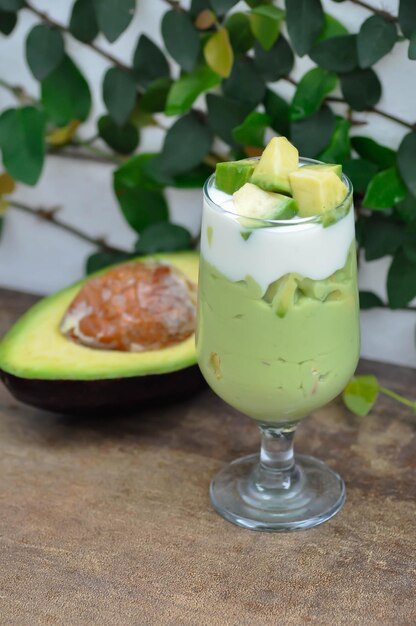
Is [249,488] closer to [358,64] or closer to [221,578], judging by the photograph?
[221,578]

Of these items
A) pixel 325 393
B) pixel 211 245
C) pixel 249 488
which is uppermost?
pixel 211 245

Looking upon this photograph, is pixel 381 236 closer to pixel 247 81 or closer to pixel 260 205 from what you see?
pixel 247 81

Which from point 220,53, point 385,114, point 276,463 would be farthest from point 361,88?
point 276,463

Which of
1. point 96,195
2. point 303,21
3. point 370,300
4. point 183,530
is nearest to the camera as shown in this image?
point 183,530

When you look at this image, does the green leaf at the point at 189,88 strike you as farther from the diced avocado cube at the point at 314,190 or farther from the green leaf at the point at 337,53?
the diced avocado cube at the point at 314,190

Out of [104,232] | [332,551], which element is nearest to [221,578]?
[332,551]

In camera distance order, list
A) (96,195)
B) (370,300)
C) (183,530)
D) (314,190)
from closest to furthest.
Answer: (314,190) → (183,530) → (370,300) → (96,195)
